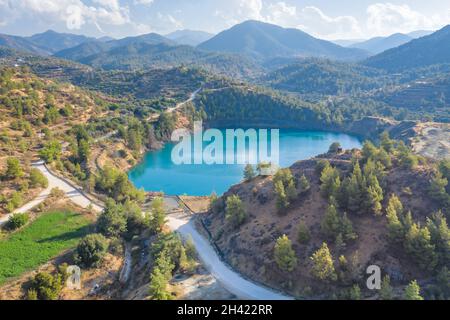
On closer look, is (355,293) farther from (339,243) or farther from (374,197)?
(374,197)

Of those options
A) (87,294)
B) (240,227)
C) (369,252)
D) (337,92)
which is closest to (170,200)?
(240,227)

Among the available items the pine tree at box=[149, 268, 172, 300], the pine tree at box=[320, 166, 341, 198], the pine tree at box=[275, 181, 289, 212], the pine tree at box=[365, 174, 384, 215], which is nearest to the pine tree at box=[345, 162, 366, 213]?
the pine tree at box=[365, 174, 384, 215]

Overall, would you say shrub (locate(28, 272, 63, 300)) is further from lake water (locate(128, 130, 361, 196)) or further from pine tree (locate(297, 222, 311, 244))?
lake water (locate(128, 130, 361, 196))

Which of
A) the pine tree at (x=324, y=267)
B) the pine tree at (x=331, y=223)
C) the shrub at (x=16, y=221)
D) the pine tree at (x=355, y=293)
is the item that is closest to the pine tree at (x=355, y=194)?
the pine tree at (x=331, y=223)

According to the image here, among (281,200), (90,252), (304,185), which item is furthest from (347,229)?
(90,252)

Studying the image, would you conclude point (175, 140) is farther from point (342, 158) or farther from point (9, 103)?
point (342, 158)

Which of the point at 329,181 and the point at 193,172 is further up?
the point at 329,181
